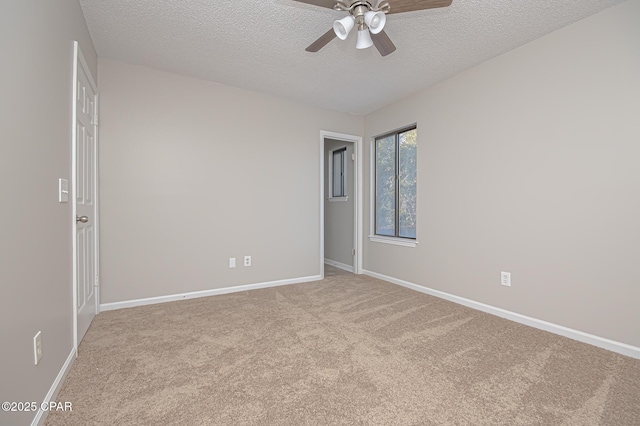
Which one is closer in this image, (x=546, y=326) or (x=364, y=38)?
(x=364, y=38)

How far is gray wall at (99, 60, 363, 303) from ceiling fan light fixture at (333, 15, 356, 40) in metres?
1.95

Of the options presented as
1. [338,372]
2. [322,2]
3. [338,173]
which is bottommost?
[338,372]

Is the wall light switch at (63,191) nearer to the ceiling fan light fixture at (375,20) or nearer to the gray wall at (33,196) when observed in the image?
the gray wall at (33,196)

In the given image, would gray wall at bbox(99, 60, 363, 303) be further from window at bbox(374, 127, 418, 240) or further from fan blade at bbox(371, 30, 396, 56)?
fan blade at bbox(371, 30, 396, 56)

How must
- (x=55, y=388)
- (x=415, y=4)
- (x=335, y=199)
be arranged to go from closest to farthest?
(x=55, y=388)
(x=415, y=4)
(x=335, y=199)

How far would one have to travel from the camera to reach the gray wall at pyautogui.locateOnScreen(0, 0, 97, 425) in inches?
42.3

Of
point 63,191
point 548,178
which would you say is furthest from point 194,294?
point 548,178

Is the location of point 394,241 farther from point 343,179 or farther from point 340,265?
point 343,179

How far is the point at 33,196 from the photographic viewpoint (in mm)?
1306

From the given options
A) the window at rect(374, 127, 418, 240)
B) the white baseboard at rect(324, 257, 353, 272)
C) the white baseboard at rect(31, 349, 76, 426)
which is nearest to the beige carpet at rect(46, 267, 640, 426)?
the white baseboard at rect(31, 349, 76, 426)

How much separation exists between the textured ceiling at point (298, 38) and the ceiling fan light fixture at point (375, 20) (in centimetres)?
51

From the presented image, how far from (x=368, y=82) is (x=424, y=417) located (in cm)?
305

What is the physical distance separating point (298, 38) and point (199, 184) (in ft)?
5.93

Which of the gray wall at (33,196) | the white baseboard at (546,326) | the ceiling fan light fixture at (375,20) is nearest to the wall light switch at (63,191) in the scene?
the gray wall at (33,196)
